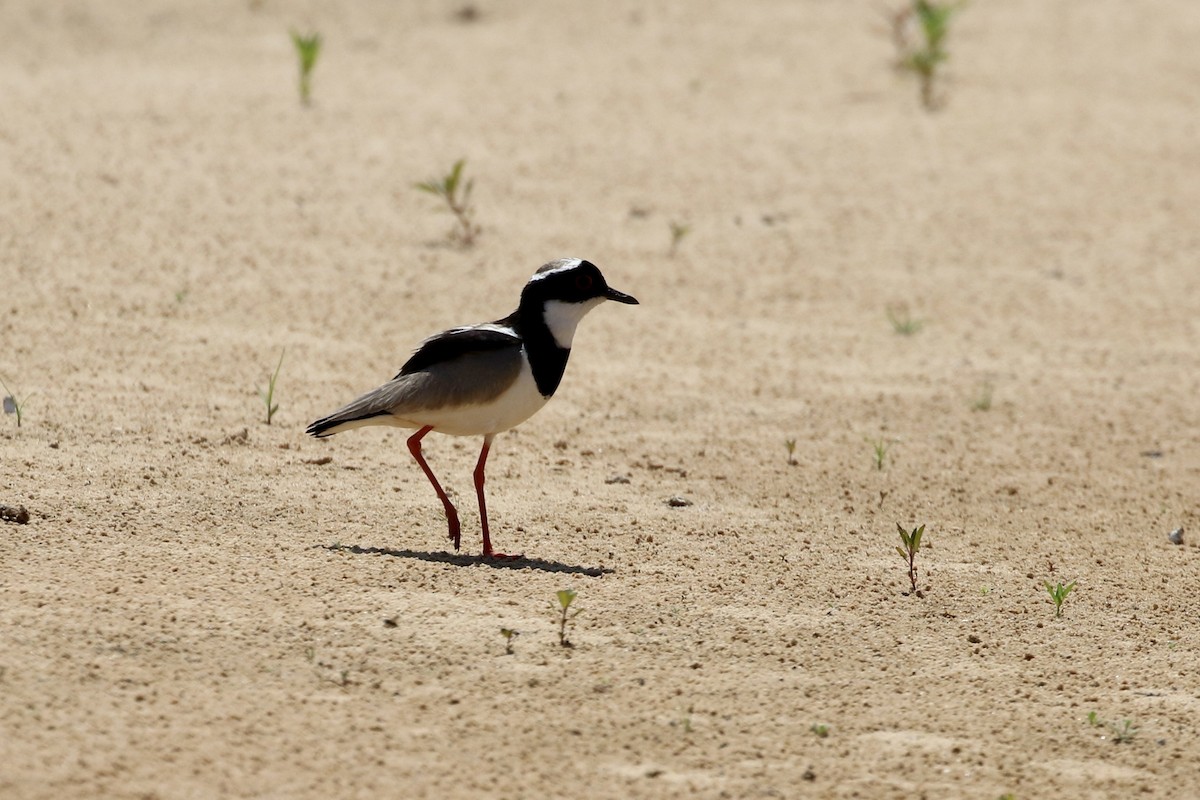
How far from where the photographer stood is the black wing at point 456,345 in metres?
5.92

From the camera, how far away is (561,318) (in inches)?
240

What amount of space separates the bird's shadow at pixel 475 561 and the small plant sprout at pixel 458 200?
11.9ft

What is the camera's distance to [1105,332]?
9.32 metres

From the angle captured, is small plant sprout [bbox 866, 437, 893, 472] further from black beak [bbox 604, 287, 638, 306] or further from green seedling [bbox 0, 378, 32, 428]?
green seedling [bbox 0, 378, 32, 428]

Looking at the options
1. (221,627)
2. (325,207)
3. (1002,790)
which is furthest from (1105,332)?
(221,627)

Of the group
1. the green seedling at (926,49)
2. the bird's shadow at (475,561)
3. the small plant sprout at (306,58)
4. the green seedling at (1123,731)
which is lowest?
the green seedling at (1123,731)

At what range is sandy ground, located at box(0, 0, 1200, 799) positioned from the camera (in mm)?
4508

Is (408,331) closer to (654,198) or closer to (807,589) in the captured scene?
(654,198)

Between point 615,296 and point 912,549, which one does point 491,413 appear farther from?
point 912,549

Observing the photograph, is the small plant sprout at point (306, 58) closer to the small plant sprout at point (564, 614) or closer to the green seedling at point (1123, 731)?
the small plant sprout at point (564, 614)

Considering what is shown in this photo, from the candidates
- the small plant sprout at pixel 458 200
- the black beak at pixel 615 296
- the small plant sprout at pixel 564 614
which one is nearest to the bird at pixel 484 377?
the black beak at pixel 615 296

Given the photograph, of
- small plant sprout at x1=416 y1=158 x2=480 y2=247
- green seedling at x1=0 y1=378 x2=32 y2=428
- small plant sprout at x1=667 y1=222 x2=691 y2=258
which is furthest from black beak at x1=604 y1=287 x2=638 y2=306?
small plant sprout at x1=667 y1=222 x2=691 y2=258

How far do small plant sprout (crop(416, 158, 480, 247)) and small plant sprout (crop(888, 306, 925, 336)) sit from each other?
2.55 metres

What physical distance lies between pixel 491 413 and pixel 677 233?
13.3 ft
